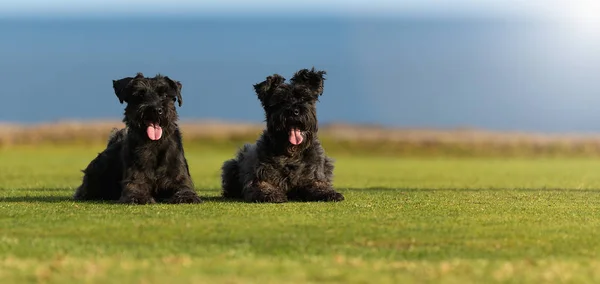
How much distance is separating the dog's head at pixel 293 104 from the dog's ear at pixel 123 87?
1.88m

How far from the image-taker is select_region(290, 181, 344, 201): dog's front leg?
45.8 ft

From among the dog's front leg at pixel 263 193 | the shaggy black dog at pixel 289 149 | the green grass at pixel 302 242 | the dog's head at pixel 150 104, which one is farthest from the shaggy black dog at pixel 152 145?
the shaggy black dog at pixel 289 149

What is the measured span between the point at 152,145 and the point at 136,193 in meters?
0.73

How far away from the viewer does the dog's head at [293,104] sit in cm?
1363

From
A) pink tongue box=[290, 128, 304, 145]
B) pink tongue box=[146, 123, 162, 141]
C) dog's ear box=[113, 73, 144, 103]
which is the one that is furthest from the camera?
pink tongue box=[290, 128, 304, 145]

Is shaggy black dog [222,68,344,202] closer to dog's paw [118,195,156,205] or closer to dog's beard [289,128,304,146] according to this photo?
dog's beard [289,128,304,146]

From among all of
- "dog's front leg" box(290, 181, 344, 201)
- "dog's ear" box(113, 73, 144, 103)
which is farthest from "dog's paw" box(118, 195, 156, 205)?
"dog's front leg" box(290, 181, 344, 201)

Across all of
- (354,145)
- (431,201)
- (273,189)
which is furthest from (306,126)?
(354,145)

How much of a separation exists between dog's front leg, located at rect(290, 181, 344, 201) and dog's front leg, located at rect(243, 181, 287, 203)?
0.31m

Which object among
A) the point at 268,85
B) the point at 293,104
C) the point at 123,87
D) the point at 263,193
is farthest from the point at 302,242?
the point at 123,87

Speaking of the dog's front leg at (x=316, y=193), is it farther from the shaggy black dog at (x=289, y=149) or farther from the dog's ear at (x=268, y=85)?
the dog's ear at (x=268, y=85)

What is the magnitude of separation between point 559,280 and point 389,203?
628 centimetres

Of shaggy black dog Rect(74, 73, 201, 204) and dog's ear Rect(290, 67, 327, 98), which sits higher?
dog's ear Rect(290, 67, 327, 98)

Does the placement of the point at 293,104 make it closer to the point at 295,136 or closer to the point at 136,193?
the point at 295,136
